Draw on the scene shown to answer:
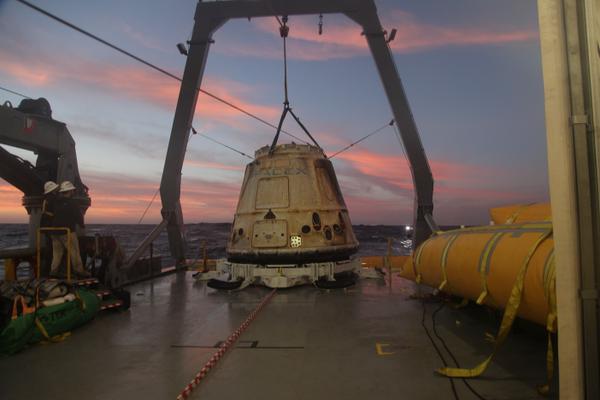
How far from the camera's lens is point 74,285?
719cm

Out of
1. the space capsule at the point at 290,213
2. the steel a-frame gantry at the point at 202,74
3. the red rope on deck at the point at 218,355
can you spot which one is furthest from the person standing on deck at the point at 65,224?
the steel a-frame gantry at the point at 202,74

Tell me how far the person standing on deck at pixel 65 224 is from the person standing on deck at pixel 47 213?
132mm

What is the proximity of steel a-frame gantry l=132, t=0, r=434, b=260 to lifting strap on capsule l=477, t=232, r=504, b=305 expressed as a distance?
9394 millimetres

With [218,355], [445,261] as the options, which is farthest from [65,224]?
[445,261]

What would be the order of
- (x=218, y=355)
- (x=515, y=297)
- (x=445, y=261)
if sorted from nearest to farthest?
1. (x=515, y=297)
2. (x=218, y=355)
3. (x=445, y=261)

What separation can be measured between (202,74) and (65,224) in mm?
8798

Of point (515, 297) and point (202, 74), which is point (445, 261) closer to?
point (515, 297)

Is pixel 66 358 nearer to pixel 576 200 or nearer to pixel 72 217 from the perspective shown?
pixel 72 217

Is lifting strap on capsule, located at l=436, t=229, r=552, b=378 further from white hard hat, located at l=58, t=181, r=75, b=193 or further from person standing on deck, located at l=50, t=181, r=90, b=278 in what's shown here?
white hard hat, located at l=58, t=181, r=75, b=193

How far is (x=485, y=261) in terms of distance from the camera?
5.07 metres

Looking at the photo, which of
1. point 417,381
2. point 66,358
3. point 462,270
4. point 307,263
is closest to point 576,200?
point 417,381

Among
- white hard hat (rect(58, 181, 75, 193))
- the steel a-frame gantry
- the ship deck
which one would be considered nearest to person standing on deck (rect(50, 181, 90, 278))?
white hard hat (rect(58, 181, 75, 193))

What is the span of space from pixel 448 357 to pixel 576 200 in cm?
317

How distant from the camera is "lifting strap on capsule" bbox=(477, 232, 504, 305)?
4.99 m
